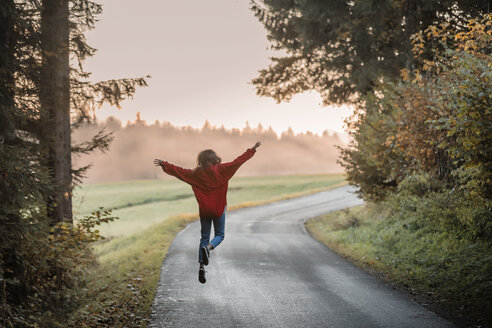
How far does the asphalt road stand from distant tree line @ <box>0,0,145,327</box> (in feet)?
6.81

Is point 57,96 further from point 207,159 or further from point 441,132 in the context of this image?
point 441,132

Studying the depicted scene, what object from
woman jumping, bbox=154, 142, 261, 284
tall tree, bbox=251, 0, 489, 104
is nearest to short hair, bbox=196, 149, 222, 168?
woman jumping, bbox=154, 142, 261, 284

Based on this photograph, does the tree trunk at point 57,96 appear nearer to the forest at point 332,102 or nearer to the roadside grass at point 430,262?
the forest at point 332,102

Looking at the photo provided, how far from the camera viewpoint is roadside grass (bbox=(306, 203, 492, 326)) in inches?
294

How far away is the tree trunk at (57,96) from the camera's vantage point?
32.9 ft

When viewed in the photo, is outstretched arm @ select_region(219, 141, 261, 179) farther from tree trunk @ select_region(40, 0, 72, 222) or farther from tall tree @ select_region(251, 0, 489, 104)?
tall tree @ select_region(251, 0, 489, 104)

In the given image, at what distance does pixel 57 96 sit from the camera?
10719mm

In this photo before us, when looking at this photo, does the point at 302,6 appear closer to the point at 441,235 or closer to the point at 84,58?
the point at 84,58

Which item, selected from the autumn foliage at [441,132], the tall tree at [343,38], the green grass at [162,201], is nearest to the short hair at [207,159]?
the autumn foliage at [441,132]

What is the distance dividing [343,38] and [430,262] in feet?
36.1

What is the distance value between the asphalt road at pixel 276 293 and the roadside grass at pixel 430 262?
1.69 feet

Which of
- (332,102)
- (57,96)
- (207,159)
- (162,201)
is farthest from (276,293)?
(162,201)

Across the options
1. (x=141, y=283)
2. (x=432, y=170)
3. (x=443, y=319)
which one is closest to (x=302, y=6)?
(x=432, y=170)

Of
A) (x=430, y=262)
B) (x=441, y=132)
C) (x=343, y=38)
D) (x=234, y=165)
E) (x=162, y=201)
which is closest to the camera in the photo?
(x=234, y=165)
